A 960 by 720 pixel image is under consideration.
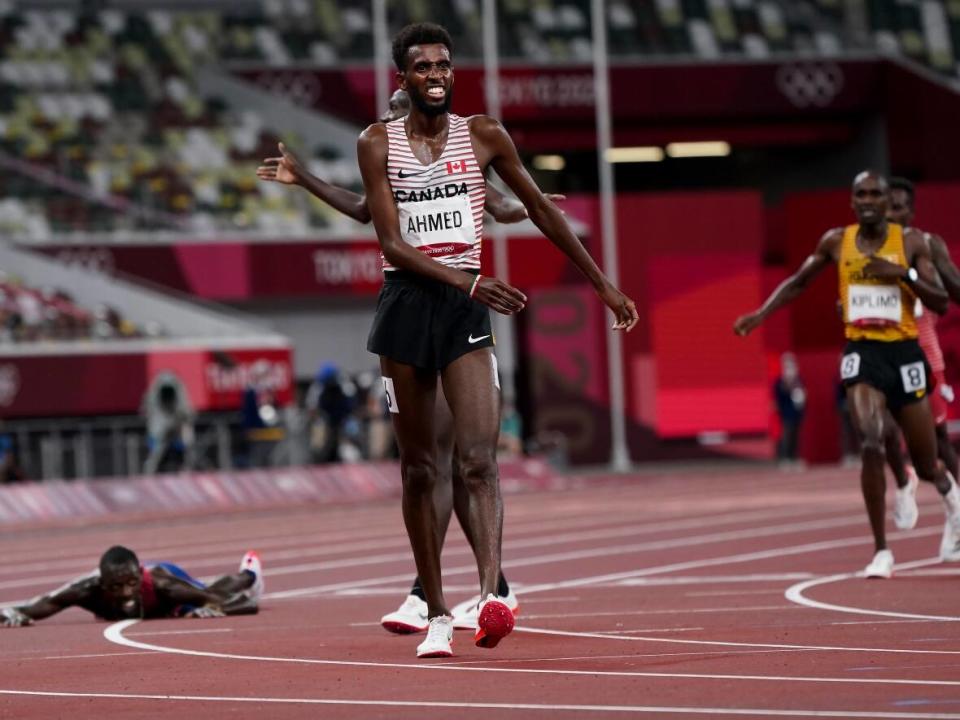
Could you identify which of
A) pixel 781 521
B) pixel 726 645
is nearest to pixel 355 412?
pixel 781 521

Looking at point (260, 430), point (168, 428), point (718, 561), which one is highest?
point (168, 428)

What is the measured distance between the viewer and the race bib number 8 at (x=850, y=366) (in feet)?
39.5

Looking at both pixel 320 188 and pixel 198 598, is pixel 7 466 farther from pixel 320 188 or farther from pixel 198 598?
pixel 320 188

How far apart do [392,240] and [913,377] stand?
4.86m

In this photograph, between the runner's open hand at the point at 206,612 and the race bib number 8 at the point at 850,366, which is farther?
the race bib number 8 at the point at 850,366

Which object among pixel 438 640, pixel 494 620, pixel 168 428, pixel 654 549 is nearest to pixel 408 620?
pixel 438 640

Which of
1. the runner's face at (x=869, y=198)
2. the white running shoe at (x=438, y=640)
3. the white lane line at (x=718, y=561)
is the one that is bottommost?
the white lane line at (x=718, y=561)

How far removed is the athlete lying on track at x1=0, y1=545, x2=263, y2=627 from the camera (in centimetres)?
1080

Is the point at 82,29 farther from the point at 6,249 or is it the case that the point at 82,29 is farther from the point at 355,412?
the point at 355,412

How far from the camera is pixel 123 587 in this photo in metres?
10.8

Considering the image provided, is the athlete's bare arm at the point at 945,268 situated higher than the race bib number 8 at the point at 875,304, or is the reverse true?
the athlete's bare arm at the point at 945,268

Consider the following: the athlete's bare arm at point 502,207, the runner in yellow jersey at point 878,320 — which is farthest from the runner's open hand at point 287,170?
the runner in yellow jersey at point 878,320

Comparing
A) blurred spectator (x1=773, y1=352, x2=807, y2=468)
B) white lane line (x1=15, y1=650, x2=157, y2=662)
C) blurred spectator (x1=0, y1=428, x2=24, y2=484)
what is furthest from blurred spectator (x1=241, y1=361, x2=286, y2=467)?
white lane line (x1=15, y1=650, x2=157, y2=662)

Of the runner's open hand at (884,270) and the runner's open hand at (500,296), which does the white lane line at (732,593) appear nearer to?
the runner's open hand at (884,270)
